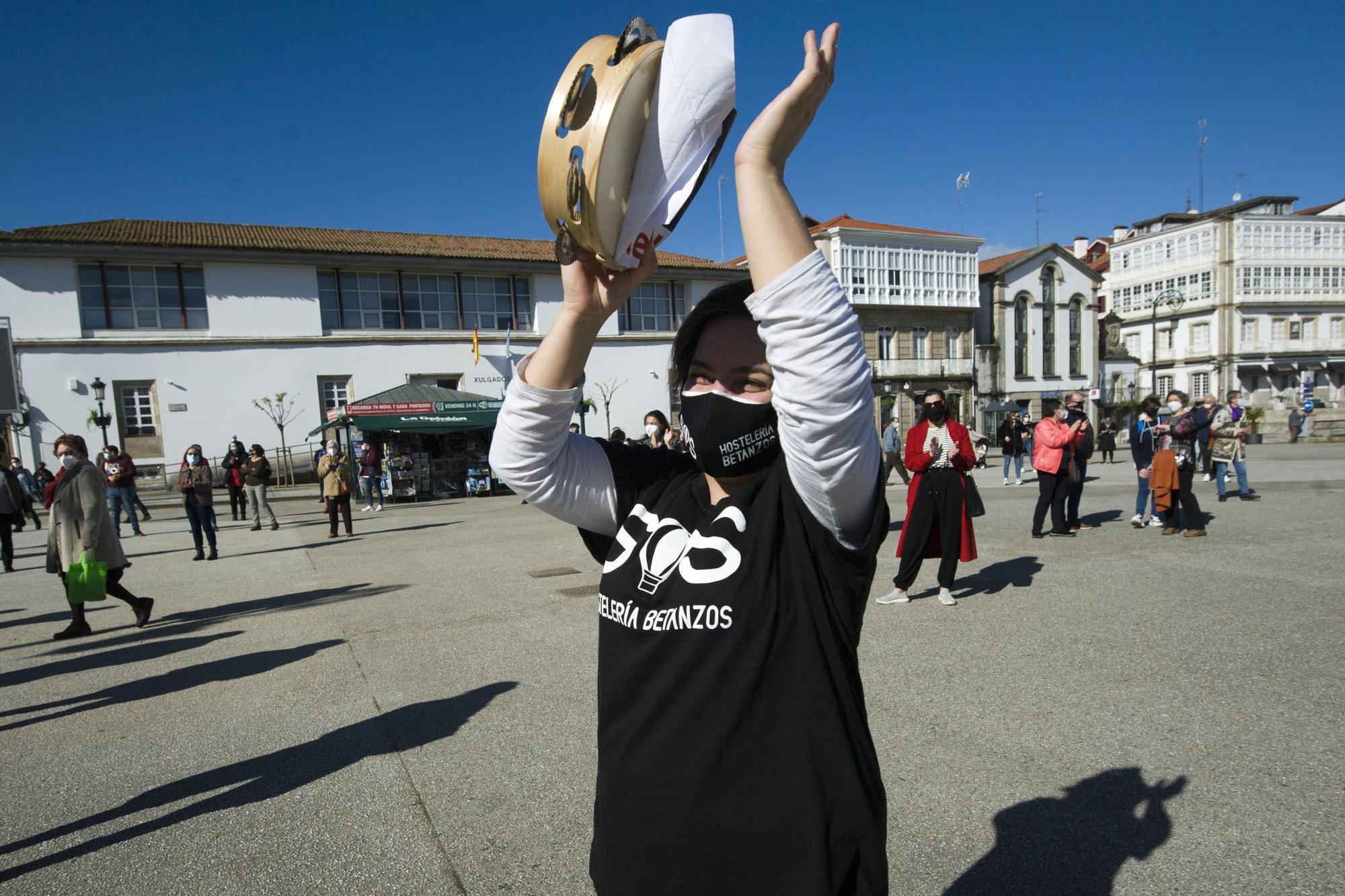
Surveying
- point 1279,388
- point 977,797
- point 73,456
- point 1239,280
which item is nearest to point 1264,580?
point 977,797

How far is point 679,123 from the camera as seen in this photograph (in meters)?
1.26

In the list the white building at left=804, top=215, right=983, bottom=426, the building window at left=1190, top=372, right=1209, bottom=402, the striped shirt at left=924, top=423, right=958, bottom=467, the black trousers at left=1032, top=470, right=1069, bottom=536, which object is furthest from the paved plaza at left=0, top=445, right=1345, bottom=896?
the building window at left=1190, top=372, right=1209, bottom=402

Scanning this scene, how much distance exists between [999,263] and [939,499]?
1984 inches

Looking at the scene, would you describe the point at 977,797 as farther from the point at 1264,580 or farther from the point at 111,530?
the point at 111,530

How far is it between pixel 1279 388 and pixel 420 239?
66679 mm

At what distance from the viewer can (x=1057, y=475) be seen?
9.65 metres

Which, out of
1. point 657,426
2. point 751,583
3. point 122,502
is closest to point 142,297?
point 122,502

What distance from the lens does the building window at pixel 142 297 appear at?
91.5 ft

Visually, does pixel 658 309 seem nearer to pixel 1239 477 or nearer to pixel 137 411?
pixel 137 411

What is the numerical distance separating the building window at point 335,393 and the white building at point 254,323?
59 mm

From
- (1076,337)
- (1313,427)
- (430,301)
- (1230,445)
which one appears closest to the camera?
(1230,445)

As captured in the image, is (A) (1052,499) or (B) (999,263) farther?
(B) (999,263)

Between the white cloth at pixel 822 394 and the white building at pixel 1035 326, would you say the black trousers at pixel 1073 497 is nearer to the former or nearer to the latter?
the white cloth at pixel 822 394

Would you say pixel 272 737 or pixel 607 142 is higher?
pixel 607 142
